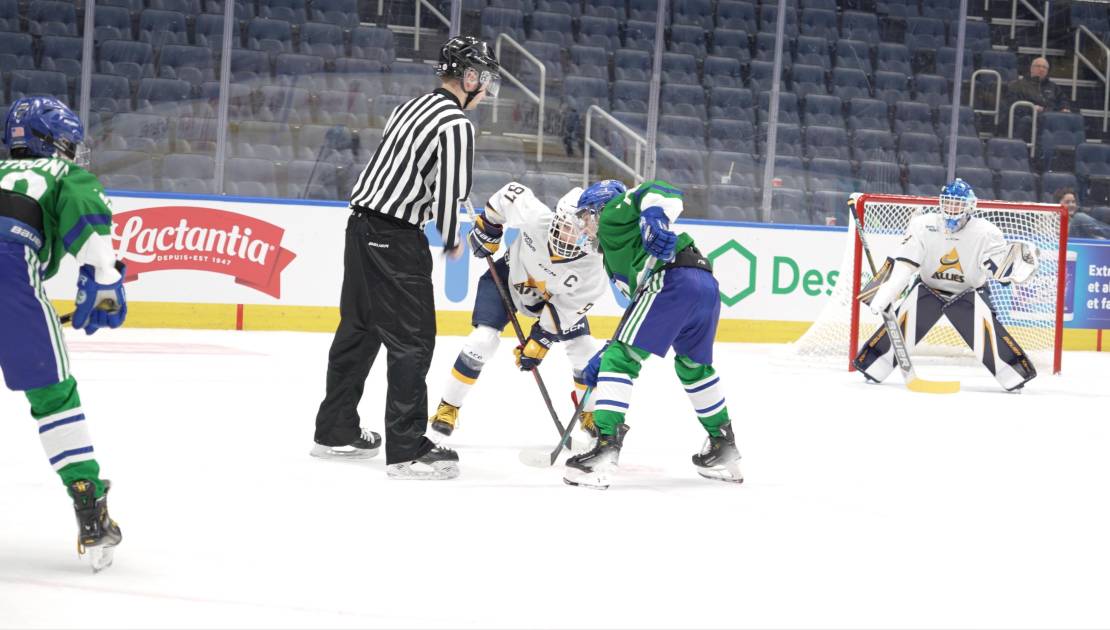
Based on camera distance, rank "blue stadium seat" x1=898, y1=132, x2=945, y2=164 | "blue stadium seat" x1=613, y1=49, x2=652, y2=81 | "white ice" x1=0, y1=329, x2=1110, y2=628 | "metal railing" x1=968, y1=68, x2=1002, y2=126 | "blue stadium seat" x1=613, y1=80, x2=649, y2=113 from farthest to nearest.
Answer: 1. "metal railing" x1=968, y1=68, x2=1002, y2=126
2. "blue stadium seat" x1=898, y1=132, x2=945, y2=164
3. "blue stadium seat" x1=613, y1=49, x2=652, y2=81
4. "blue stadium seat" x1=613, y1=80, x2=649, y2=113
5. "white ice" x1=0, y1=329, x2=1110, y2=628

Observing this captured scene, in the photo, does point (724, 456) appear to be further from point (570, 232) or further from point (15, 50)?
point (15, 50)

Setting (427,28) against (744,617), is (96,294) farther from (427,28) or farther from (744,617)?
(427,28)

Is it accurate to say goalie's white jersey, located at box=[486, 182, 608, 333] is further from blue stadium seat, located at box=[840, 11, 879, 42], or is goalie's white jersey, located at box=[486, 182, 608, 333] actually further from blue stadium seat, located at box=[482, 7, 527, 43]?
blue stadium seat, located at box=[840, 11, 879, 42]

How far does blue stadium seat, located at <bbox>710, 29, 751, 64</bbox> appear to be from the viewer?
9.89 m

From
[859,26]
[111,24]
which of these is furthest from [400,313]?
[859,26]

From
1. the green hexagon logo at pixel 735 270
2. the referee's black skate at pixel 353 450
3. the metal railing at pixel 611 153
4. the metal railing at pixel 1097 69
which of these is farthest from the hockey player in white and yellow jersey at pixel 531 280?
the metal railing at pixel 1097 69

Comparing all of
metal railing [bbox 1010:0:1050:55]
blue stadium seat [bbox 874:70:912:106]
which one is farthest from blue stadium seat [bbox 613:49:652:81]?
metal railing [bbox 1010:0:1050:55]

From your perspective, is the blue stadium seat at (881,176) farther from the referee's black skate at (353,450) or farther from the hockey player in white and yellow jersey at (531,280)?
the referee's black skate at (353,450)

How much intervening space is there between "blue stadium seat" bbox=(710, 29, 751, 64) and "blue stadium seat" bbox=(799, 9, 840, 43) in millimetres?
463

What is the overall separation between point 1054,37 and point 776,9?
2.70 meters

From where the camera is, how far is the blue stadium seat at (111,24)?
337 inches

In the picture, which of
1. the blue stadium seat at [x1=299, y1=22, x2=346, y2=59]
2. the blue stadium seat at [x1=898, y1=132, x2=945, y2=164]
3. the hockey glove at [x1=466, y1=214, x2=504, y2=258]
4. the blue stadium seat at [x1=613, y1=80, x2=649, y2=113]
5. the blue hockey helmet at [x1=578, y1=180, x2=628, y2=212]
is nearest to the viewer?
the blue hockey helmet at [x1=578, y1=180, x2=628, y2=212]

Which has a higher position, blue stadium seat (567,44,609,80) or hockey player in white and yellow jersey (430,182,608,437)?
blue stadium seat (567,44,609,80)

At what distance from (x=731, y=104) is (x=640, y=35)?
894 millimetres
